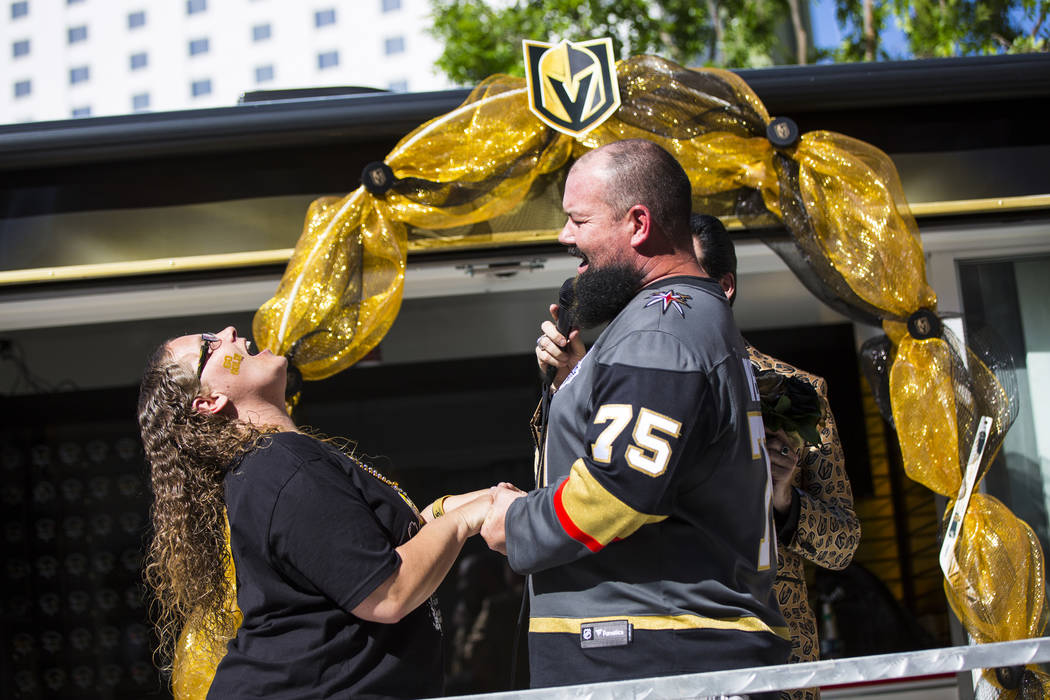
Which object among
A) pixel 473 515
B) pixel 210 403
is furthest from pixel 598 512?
pixel 210 403

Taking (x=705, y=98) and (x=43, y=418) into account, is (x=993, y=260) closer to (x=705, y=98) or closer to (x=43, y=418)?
(x=705, y=98)

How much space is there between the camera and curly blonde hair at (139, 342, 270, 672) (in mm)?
2141

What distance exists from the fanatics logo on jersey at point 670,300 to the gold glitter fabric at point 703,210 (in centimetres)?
148

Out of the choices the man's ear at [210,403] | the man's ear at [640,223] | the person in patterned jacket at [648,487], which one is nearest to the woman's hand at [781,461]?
the person in patterned jacket at [648,487]

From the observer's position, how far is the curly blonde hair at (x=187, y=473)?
2.14 m

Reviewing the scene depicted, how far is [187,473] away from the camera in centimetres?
217

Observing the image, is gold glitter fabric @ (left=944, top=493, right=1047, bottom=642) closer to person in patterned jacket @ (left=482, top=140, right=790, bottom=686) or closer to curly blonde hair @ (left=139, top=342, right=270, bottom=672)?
person in patterned jacket @ (left=482, top=140, right=790, bottom=686)

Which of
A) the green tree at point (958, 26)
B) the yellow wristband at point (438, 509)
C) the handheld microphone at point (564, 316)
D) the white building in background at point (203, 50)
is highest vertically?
the white building in background at point (203, 50)

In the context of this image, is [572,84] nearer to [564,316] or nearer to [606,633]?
[564,316]

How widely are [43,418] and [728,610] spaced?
193 inches

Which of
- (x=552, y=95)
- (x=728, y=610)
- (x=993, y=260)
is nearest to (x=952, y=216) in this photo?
(x=993, y=260)

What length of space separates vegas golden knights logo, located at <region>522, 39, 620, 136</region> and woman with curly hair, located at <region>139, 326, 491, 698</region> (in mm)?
1344

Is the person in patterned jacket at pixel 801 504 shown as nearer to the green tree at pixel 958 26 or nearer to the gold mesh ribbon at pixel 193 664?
the gold mesh ribbon at pixel 193 664

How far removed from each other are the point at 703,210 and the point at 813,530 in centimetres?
132
